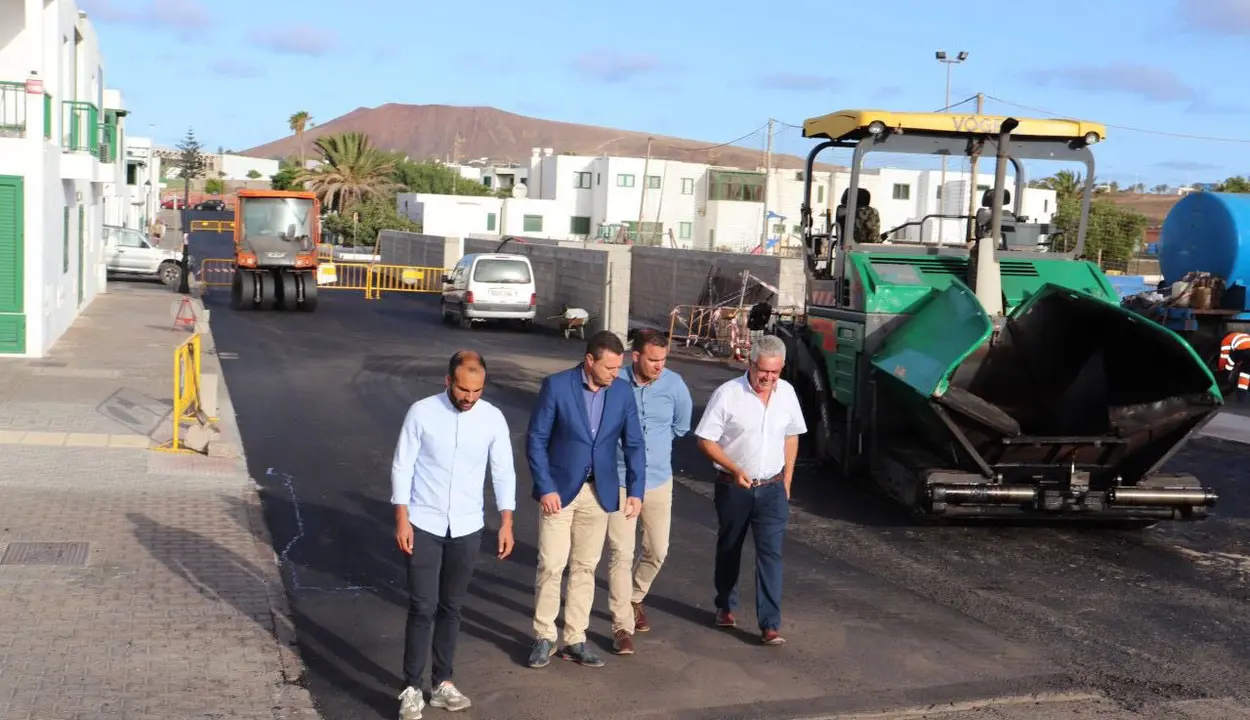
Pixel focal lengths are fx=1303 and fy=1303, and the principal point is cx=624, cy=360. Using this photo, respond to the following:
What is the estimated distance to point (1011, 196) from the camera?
42.4 ft

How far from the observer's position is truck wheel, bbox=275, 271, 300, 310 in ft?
103

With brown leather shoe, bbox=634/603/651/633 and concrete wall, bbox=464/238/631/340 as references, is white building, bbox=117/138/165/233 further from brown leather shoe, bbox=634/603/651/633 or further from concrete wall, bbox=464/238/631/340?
brown leather shoe, bbox=634/603/651/633

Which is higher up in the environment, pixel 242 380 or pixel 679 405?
pixel 679 405

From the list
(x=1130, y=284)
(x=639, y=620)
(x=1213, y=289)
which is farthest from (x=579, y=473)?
(x=1130, y=284)

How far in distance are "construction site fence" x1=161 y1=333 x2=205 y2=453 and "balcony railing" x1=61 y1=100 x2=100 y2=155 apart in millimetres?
11206

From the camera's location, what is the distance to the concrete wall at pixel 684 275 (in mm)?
24922

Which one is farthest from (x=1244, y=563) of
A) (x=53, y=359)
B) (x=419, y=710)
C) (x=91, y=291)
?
(x=91, y=291)

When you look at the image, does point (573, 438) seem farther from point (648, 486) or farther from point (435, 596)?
point (435, 596)

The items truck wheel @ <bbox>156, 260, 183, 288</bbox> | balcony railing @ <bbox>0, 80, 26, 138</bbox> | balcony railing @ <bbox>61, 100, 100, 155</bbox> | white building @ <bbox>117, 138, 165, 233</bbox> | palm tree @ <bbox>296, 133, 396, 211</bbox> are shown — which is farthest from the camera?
palm tree @ <bbox>296, 133, 396, 211</bbox>

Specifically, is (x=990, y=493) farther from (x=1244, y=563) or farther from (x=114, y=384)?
(x=114, y=384)

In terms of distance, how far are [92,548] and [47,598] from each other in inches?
51.7

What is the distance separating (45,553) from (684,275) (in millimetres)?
21375

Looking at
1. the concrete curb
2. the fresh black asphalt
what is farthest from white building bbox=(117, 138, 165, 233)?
the fresh black asphalt

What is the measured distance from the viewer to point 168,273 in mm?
40625
